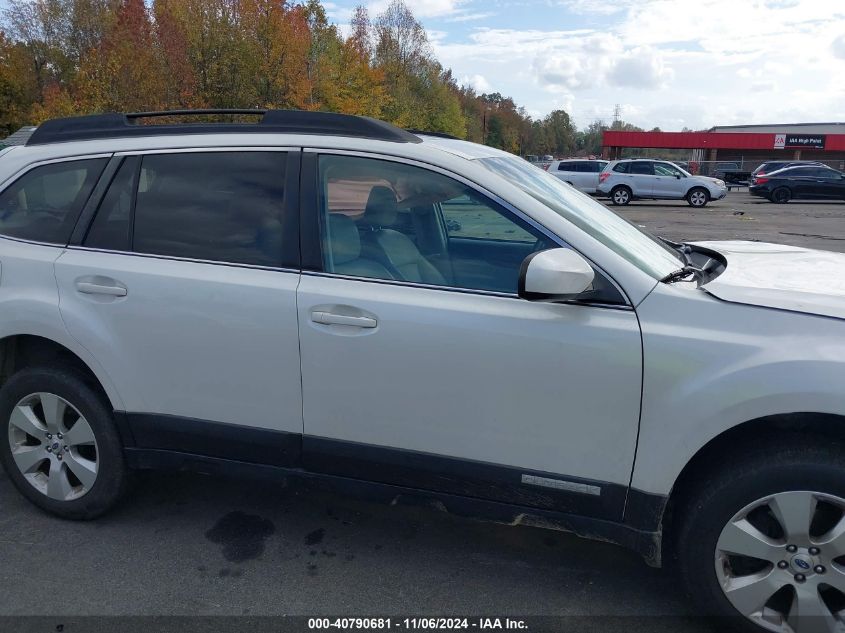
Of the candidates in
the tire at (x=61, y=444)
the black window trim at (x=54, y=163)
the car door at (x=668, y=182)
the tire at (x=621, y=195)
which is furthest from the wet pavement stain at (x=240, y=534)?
the car door at (x=668, y=182)

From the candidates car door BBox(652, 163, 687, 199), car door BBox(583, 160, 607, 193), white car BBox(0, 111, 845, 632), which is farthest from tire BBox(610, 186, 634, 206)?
white car BBox(0, 111, 845, 632)

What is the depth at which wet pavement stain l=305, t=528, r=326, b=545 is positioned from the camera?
3.20 m

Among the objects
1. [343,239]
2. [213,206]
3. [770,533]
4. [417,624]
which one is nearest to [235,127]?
[213,206]

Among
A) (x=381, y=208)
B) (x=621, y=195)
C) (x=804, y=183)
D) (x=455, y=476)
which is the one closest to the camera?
(x=455, y=476)

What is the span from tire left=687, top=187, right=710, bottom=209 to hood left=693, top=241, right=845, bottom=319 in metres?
23.3

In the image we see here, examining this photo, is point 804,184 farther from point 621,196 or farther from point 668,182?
point 621,196

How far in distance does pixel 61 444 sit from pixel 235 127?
67.2 inches

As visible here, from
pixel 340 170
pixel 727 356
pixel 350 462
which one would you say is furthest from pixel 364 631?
pixel 340 170

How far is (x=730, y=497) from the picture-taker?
2.32 metres

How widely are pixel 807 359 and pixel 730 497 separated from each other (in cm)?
52

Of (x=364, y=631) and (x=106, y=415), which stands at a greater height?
(x=106, y=415)

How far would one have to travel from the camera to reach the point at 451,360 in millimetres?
2566

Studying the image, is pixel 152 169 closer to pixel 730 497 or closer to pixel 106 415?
pixel 106 415

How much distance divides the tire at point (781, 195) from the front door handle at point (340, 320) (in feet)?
96.5
